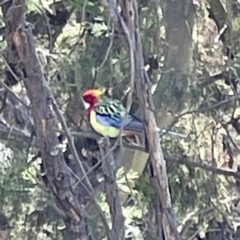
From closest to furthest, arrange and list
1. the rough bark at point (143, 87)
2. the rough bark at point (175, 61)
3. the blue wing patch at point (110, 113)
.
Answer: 1. the rough bark at point (143, 87)
2. the blue wing patch at point (110, 113)
3. the rough bark at point (175, 61)

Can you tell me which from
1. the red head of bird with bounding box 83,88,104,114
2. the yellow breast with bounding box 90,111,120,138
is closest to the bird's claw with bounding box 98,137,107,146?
the yellow breast with bounding box 90,111,120,138

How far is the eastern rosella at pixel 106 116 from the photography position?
9.36ft

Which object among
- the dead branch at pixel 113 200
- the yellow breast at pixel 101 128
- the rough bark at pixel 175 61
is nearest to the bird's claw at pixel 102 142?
the dead branch at pixel 113 200

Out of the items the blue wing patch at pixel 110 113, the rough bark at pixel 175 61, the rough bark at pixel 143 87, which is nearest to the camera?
the rough bark at pixel 143 87

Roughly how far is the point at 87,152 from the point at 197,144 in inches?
Answer: 20.2

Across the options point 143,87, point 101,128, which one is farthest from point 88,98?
point 143,87

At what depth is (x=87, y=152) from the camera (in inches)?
133

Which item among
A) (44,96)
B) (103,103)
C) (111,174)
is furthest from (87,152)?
(44,96)

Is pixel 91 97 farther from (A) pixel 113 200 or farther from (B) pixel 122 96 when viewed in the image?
(A) pixel 113 200

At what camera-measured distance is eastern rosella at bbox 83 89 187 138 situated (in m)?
2.85

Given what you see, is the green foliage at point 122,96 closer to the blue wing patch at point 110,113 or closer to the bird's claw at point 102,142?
the blue wing patch at point 110,113

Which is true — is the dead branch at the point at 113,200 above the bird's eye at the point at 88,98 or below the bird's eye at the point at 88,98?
below

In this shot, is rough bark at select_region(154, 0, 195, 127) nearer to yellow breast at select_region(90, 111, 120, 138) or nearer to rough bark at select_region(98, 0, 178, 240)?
yellow breast at select_region(90, 111, 120, 138)

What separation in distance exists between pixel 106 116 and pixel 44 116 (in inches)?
37.6
